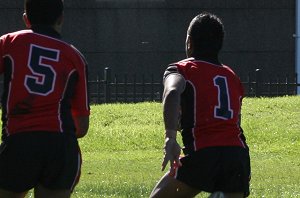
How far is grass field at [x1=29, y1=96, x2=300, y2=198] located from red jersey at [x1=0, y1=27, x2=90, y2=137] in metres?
5.04

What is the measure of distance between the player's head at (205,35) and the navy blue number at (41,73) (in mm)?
956

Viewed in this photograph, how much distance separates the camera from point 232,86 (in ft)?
21.2

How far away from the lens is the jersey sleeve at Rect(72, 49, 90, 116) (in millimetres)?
6070

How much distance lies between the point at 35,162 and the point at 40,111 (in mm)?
287

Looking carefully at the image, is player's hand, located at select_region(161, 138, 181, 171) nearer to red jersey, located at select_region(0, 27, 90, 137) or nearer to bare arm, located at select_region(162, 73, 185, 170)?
bare arm, located at select_region(162, 73, 185, 170)

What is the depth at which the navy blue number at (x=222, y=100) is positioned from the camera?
6.34 m

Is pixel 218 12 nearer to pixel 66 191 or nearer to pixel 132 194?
pixel 132 194

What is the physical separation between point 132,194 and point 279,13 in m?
22.7

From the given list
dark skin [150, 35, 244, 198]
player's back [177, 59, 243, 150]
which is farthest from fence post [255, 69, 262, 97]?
player's back [177, 59, 243, 150]

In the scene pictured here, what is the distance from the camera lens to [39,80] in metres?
5.95

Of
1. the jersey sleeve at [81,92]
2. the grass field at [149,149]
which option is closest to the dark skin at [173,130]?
the jersey sleeve at [81,92]

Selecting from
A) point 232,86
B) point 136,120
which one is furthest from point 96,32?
point 232,86

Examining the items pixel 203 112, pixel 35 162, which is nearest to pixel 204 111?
pixel 203 112

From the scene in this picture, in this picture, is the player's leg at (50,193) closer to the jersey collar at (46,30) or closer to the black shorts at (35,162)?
the black shorts at (35,162)
